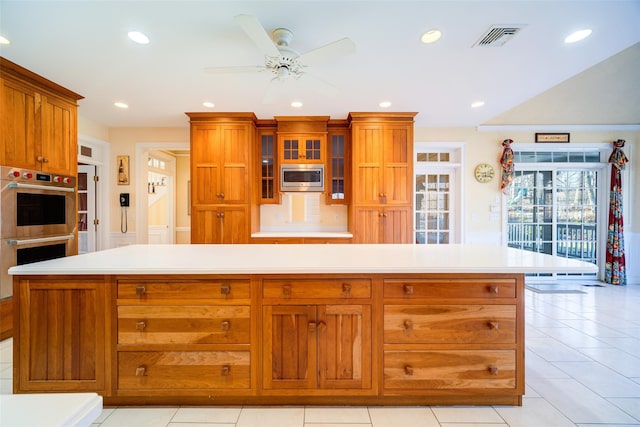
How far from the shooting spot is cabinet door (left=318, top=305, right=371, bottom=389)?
5.42ft

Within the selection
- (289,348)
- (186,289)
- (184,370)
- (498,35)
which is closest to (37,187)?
(186,289)

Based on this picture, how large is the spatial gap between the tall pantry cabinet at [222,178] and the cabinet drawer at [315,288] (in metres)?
2.39

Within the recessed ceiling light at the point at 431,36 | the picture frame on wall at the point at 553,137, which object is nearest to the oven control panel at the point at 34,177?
the recessed ceiling light at the point at 431,36

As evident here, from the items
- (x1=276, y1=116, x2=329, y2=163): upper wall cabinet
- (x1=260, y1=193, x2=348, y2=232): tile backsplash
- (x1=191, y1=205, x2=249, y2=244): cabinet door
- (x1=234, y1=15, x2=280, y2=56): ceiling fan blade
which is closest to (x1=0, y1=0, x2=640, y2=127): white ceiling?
(x1=234, y1=15, x2=280, y2=56): ceiling fan blade

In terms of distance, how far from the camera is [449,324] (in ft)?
5.44

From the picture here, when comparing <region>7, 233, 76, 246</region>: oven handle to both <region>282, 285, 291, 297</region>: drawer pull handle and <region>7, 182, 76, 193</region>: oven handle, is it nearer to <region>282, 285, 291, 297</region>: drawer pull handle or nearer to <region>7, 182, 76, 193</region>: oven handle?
<region>7, 182, 76, 193</region>: oven handle

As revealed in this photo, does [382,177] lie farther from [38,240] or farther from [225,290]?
[38,240]

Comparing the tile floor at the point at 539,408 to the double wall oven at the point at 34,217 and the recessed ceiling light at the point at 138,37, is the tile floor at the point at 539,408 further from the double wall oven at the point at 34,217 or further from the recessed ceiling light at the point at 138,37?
the recessed ceiling light at the point at 138,37

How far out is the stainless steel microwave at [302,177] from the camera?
4.05 m

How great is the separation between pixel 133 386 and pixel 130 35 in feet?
8.19

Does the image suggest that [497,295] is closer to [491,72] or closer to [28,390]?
[491,72]

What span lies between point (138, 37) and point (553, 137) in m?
5.76

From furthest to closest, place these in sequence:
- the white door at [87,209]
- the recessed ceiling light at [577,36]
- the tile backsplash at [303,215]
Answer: the tile backsplash at [303,215] → the white door at [87,209] → the recessed ceiling light at [577,36]

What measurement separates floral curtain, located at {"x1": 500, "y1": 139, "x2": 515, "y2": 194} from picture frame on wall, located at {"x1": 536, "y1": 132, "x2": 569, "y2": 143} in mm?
531
